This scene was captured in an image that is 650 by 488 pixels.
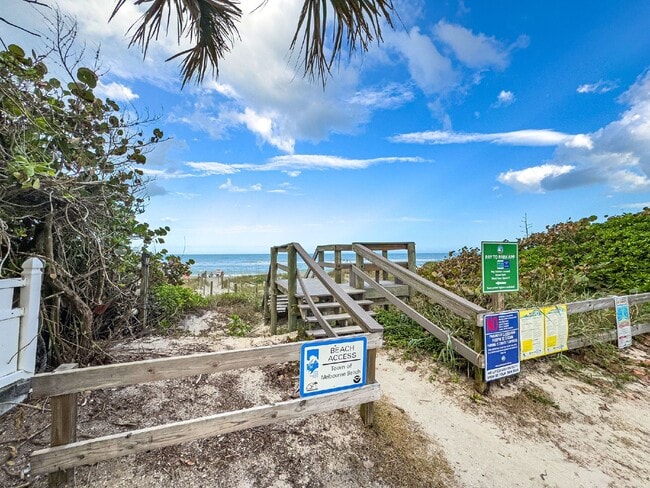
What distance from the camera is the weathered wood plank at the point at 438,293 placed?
10.3 ft

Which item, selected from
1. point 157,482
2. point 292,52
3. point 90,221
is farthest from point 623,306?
point 90,221

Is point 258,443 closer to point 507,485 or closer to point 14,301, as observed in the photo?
point 507,485

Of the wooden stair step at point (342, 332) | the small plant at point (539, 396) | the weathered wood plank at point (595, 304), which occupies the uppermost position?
the weathered wood plank at point (595, 304)

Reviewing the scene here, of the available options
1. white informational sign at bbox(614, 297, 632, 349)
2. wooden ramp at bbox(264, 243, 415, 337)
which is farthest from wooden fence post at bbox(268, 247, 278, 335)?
white informational sign at bbox(614, 297, 632, 349)

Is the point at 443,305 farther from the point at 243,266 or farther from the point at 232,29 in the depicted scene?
the point at 243,266

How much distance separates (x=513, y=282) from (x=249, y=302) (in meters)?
7.29

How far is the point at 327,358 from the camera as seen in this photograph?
2.29 metres

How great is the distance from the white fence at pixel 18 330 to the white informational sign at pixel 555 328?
17.3ft

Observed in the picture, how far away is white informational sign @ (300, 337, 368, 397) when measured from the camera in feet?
7.29

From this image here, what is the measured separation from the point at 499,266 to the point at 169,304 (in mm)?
6108

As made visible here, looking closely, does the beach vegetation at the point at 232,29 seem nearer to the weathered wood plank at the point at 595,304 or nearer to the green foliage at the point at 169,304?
the weathered wood plank at the point at 595,304

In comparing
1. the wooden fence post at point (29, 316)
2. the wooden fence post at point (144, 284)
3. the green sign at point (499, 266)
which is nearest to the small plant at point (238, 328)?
the wooden fence post at point (144, 284)

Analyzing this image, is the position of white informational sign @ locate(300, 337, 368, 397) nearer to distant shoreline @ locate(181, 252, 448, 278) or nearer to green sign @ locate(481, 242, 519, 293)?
green sign @ locate(481, 242, 519, 293)

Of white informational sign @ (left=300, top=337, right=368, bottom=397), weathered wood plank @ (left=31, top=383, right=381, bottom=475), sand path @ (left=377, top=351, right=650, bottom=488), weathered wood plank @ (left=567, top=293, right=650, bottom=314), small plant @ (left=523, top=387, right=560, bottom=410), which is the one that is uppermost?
weathered wood plank @ (left=567, top=293, right=650, bottom=314)
